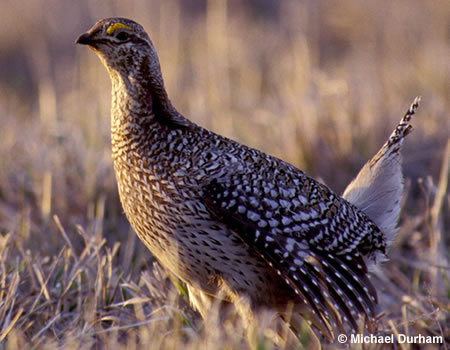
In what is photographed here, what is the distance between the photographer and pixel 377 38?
37.7ft

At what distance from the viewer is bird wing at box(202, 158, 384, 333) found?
3781 millimetres

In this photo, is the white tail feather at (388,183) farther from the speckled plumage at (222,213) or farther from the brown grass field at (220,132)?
the speckled plumage at (222,213)

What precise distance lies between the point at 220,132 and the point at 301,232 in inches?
123

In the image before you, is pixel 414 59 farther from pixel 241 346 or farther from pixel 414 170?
pixel 241 346

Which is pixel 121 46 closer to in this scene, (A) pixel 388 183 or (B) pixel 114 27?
(B) pixel 114 27

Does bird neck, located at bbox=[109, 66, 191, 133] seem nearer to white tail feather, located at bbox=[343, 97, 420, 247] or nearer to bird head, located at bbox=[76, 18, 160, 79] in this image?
bird head, located at bbox=[76, 18, 160, 79]

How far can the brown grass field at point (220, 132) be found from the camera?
393 centimetres

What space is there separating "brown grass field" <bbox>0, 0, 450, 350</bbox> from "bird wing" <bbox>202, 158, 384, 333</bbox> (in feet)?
0.85

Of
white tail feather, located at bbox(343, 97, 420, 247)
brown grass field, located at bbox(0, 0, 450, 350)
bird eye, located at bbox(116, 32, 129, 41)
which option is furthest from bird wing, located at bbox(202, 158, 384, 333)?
bird eye, located at bbox(116, 32, 129, 41)

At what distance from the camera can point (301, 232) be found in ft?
13.0

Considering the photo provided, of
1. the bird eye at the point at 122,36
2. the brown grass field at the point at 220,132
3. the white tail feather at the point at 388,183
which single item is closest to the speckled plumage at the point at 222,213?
the bird eye at the point at 122,36

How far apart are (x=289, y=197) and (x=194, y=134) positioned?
0.64 metres

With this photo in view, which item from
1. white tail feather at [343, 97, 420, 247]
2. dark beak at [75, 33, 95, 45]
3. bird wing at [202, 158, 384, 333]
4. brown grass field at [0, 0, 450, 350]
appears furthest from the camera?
white tail feather at [343, 97, 420, 247]

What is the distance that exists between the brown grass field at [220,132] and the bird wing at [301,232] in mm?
259
